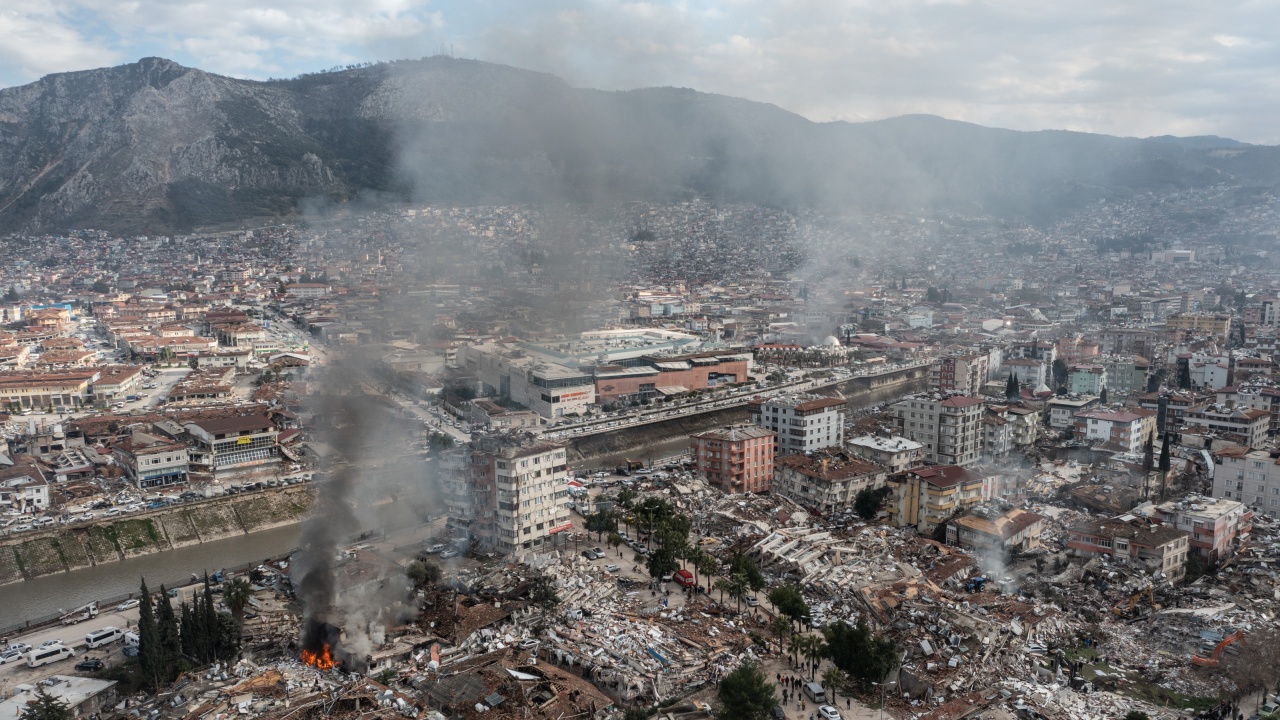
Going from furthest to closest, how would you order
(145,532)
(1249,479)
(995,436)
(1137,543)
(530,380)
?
(530,380) → (995,436) → (145,532) → (1249,479) → (1137,543)

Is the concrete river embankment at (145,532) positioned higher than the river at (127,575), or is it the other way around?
the concrete river embankment at (145,532)

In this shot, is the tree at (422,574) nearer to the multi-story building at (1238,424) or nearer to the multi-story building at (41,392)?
the multi-story building at (1238,424)

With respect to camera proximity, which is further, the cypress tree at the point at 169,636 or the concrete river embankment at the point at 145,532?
the concrete river embankment at the point at 145,532

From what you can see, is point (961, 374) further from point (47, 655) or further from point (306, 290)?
point (306, 290)

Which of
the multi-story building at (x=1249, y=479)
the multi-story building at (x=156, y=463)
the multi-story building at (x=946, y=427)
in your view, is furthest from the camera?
the multi-story building at (x=946, y=427)

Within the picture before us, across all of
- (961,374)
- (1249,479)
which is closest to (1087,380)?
(961,374)

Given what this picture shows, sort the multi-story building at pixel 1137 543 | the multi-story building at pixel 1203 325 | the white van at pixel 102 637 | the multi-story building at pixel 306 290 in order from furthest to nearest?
1. the multi-story building at pixel 306 290
2. the multi-story building at pixel 1203 325
3. the multi-story building at pixel 1137 543
4. the white van at pixel 102 637

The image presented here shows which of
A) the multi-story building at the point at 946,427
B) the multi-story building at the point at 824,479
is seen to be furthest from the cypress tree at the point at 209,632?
the multi-story building at the point at 946,427

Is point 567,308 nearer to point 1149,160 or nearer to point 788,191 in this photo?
point 788,191
